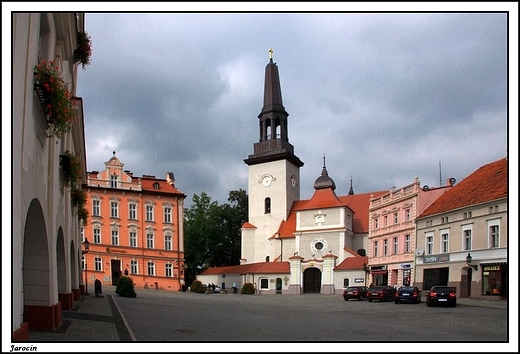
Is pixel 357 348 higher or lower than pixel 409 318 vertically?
higher

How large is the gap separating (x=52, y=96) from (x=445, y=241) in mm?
35916

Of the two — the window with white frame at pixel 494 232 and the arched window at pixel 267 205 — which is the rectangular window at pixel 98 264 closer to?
the arched window at pixel 267 205

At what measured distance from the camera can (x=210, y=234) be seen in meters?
78.5

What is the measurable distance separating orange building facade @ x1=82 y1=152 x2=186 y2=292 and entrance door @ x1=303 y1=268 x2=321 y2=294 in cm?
1413

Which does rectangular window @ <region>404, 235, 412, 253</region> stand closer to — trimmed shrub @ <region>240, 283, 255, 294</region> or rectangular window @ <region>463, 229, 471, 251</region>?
rectangular window @ <region>463, 229, 471, 251</region>

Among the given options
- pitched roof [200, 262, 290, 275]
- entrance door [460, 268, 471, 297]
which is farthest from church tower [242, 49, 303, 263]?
entrance door [460, 268, 471, 297]

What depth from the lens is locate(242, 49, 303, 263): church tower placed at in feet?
236

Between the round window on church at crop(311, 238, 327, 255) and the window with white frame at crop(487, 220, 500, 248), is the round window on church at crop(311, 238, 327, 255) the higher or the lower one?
the lower one

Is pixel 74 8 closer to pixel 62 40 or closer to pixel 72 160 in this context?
pixel 62 40

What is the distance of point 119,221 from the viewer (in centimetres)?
5819

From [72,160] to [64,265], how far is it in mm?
5438

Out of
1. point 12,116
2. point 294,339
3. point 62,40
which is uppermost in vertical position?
point 62,40

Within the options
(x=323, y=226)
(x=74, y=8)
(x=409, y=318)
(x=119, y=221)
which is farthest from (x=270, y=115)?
(x=74, y=8)

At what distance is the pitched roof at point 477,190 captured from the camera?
35.2 metres
